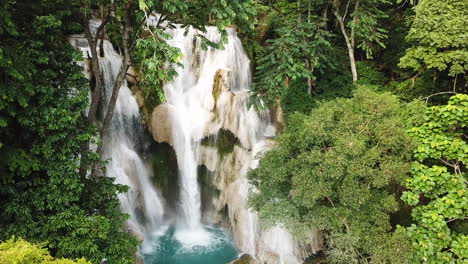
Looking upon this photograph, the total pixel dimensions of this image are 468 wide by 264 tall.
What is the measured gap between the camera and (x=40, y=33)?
677cm

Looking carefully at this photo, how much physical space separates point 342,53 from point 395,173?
9.22 meters

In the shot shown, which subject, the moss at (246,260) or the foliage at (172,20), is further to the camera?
the moss at (246,260)

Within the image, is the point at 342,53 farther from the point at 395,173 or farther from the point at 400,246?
the point at 400,246

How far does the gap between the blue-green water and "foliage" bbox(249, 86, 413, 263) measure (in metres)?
4.39

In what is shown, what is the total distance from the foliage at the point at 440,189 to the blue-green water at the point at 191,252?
7.06 metres

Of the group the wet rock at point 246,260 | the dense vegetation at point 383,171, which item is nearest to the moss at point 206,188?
the wet rock at point 246,260

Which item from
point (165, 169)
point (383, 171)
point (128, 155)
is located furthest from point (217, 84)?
point (383, 171)

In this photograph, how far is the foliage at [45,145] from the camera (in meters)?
6.63

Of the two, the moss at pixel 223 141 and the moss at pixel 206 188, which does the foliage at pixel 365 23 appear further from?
the moss at pixel 206 188

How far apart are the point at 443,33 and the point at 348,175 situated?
582cm

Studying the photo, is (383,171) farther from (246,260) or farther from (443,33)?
(246,260)

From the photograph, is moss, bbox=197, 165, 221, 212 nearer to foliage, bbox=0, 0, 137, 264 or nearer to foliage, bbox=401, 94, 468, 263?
foliage, bbox=0, 0, 137, 264

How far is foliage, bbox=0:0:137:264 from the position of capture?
21.8 ft

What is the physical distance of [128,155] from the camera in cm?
1334
